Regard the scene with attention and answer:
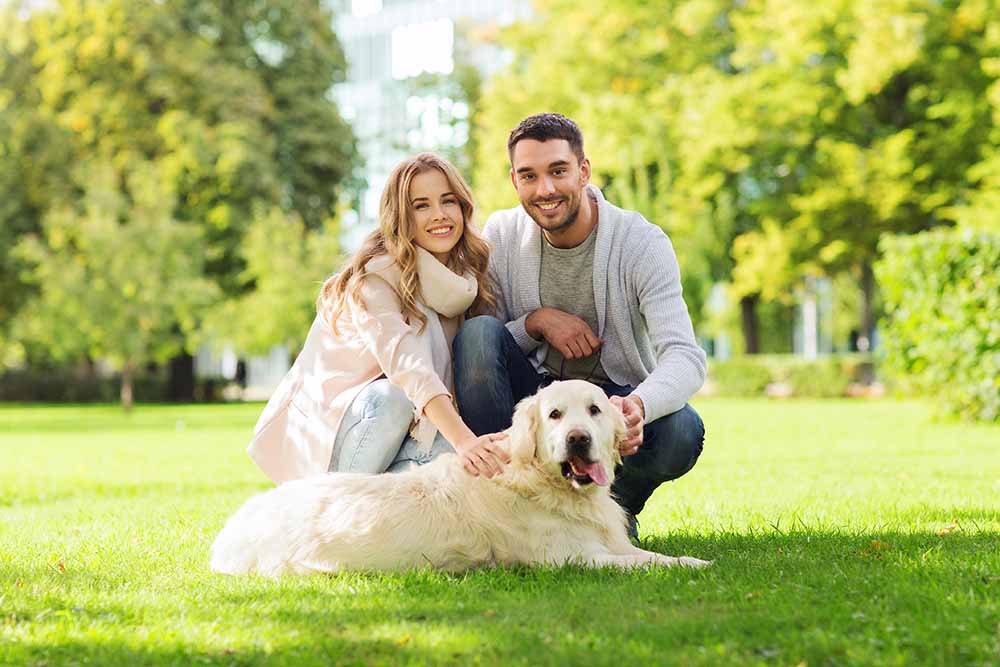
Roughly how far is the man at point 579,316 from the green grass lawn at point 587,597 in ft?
2.26

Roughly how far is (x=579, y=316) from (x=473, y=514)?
1631mm

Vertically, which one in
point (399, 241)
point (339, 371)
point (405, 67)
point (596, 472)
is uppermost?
point (405, 67)

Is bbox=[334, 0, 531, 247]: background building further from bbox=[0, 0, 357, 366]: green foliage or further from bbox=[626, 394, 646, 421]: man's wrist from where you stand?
bbox=[626, 394, 646, 421]: man's wrist

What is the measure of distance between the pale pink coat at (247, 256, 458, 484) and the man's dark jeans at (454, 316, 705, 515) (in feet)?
0.71

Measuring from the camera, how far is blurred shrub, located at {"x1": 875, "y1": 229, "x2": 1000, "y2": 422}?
1420cm

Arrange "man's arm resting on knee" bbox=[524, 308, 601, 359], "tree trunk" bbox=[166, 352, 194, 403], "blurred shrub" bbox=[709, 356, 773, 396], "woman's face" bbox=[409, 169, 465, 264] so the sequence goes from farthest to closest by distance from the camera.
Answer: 1. "tree trunk" bbox=[166, 352, 194, 403]
2. "blurred shrub" bbox=[709, 356, 773, 396]
3. "man's arm resting on knee" bbox=[524, 308, 601, 359]
4. "woman's face" bbox=[409, 169, 465, 264]

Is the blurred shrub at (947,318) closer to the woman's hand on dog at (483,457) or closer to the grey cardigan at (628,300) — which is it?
the grey cardigan at (628,300)

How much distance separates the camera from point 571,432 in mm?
4766

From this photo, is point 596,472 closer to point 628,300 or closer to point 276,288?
point 628,300

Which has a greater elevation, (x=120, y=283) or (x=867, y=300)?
(x=120, y=283)

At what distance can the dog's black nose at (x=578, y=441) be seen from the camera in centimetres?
477

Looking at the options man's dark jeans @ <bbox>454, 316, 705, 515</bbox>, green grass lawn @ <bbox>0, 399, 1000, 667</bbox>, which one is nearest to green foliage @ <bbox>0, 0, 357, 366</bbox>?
green grass lawn @ <bbox>0, 399, 1000, 667</bbox>

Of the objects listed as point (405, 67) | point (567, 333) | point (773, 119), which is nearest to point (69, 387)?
point (773, 119)

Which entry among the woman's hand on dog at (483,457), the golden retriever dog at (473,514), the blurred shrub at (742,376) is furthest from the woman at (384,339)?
the blurred shrub at (742,376)
